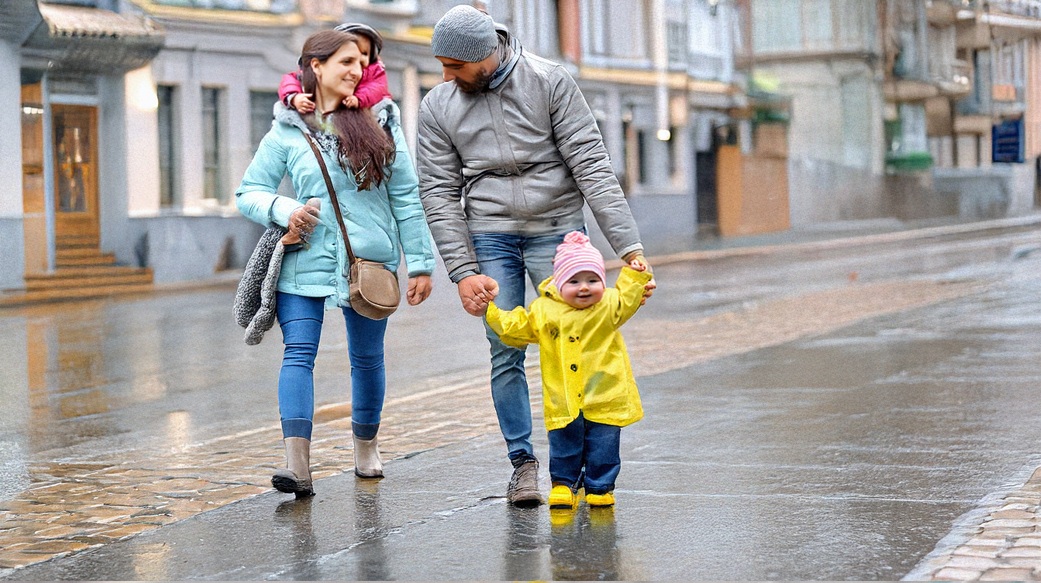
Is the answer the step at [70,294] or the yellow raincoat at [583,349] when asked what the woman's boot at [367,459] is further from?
the step at [70,294]

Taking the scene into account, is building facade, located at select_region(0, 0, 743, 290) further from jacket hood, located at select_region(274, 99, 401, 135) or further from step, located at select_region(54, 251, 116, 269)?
jacket hood, located at select_region(274, 99, 401, 135)

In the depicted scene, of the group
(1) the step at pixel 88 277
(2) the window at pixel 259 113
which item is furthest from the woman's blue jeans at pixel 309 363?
(2) the window at pixel 259 113

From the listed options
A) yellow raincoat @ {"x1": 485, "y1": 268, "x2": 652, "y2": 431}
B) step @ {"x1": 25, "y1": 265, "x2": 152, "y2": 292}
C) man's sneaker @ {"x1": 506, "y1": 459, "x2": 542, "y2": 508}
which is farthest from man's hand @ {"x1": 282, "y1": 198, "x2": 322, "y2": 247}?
step @ {"x1": 25, "y1": 265, "x2": 152, "y2": 292}

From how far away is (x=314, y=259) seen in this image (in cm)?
596

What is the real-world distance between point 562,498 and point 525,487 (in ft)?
0.73

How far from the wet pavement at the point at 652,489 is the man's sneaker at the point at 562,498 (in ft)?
0.17

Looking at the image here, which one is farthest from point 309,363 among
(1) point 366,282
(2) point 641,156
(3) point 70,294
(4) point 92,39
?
(2) point 641,156

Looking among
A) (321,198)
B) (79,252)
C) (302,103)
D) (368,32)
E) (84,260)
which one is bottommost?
(321,198)

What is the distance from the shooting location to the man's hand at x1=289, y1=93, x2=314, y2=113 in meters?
5.98

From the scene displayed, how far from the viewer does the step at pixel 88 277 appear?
794 inches

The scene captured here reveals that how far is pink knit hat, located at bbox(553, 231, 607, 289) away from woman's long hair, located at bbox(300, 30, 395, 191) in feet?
2.95

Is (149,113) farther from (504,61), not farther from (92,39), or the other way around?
(504,61)

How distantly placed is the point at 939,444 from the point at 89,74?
17357 millimetres

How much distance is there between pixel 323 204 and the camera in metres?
5.99
